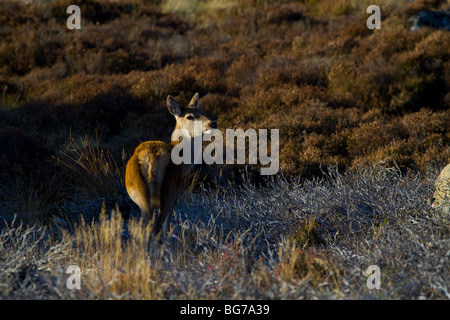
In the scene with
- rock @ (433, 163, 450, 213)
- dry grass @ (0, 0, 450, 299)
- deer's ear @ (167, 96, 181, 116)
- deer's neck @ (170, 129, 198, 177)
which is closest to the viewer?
dry grass @ (0, 0, 450, 299)

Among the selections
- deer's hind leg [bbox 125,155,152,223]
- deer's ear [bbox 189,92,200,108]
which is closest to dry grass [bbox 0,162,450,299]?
deer's hind leg [bbox 125,155,152,223]

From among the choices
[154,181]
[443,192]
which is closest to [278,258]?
[154,181]

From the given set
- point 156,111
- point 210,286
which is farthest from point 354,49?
point 210,286

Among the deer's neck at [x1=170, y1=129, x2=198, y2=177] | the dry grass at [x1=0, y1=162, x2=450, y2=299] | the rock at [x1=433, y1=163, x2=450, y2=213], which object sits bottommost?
the dry grass at [x1=0, y1=162, x2=450, y2=299]

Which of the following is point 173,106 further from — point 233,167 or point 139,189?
point 233,167

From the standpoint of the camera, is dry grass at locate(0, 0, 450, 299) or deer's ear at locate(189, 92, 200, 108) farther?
deer's ear at locate(189, 92, 200, 108)

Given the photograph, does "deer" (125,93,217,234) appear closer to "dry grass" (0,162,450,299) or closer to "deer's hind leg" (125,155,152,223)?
"deer's hind leg" (125,155,152,223)

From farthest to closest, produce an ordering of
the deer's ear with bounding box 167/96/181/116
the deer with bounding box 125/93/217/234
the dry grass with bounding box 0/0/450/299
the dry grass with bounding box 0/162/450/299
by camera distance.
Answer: the deer's ear with bounding box 167/96/181/116 → the deer with bounding box 125/93/217/234 → the dry grass with bounding box 0/0/450/299 → the dry grass with bounding box 0/162/450/299

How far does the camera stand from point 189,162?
5.76 metres

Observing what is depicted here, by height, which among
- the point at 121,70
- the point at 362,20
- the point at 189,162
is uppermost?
the point at 362,20

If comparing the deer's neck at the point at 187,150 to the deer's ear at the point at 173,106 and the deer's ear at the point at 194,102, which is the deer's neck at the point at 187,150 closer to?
the deer's ear at the point at 173,106

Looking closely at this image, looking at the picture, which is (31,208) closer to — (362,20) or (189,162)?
(189,162)

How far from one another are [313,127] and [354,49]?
5046 millimetres

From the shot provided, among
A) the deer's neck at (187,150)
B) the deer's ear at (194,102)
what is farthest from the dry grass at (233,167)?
the deer's ear at (194,102)
